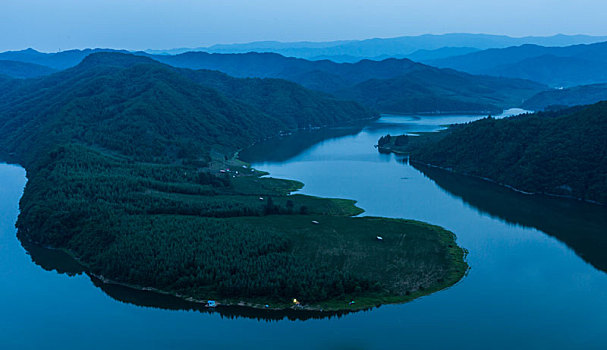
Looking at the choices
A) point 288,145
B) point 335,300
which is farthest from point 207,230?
point 288,145

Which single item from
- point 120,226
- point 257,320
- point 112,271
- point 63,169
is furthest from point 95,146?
point 257,320

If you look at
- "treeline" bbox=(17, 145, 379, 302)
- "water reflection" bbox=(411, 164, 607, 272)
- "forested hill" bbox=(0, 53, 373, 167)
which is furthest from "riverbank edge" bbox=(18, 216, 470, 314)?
"forested hill" bbox=(0, 53, 373, 167)

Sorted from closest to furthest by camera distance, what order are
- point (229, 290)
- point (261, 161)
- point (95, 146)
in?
point (229, 290)
point (95, 146)
point (261, 161)

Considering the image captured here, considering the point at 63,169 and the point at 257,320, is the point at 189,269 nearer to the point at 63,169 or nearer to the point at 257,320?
the point at 257,320

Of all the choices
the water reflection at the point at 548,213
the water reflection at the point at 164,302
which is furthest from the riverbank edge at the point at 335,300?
the water reflection at the point at 548,213

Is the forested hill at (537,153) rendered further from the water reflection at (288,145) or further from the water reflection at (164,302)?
the water reflection at (164,302)

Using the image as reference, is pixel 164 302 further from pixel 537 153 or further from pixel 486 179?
pixel 537 153

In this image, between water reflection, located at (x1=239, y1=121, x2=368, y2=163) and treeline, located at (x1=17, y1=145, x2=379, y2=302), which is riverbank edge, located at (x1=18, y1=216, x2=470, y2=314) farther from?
water reflection, located at (x1=239, y1=121, x2=368, y2=163)
